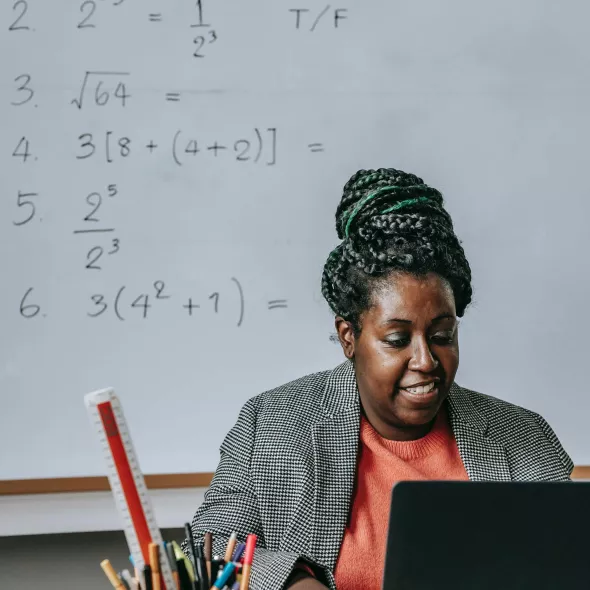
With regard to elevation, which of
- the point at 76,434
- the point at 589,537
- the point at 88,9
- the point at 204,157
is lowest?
the point at 589,537

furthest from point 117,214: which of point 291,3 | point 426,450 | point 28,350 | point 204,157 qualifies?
point 426,450

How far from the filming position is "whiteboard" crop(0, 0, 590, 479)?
1534 millimetres

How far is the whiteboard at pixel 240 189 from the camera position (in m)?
1.53

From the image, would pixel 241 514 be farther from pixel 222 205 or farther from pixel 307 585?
pixel 222 205

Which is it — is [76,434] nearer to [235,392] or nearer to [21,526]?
[21,526]

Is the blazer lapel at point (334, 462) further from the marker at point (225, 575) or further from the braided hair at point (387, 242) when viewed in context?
the marker at point (225, 575)

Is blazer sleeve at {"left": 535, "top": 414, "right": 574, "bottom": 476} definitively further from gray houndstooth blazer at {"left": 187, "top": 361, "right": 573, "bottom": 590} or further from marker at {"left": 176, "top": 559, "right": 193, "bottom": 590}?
marker at {"left": 176, "top": 559, "right": 193, "bottom": 590}

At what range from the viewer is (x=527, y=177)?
5.47ft

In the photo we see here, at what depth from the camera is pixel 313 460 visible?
3.78ft

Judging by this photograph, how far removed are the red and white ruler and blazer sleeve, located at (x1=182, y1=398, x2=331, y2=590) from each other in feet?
1.26

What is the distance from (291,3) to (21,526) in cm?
115

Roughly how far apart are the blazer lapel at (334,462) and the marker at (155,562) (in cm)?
47

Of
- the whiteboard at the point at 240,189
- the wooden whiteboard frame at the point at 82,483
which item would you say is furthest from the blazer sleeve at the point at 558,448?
the wooden whiteboard frame at the point at 82,483

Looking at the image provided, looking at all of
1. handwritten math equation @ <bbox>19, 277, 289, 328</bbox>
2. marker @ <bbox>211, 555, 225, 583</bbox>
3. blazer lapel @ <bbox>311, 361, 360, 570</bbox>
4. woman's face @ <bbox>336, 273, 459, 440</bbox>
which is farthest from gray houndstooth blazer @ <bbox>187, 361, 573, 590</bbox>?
handwritten math equation @ <bbox>19, 277, 289, 328</bbox>
